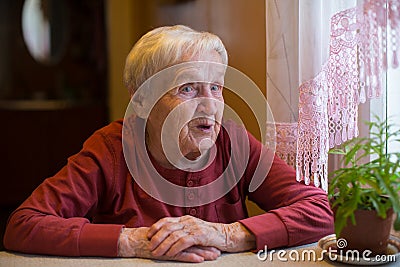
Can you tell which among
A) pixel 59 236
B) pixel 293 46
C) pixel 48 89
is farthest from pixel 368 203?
pixel 48 89

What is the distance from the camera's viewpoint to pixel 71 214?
60.9 inches

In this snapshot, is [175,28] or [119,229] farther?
[175,28]

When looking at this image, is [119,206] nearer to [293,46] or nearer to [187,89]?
[187,89]

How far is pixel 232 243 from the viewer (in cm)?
141

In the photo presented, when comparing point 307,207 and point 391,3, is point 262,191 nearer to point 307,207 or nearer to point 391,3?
point 307,207

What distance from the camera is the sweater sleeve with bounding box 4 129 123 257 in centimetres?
138

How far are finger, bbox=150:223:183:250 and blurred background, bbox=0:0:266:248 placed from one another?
2658 millimetres

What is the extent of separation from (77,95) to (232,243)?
3.69 m

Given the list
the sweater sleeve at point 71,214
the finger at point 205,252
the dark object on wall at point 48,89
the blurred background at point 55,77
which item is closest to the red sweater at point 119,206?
the sweater sleeve at point 71,214

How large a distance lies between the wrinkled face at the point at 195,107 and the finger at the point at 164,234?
274 mm

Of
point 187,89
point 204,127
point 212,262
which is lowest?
point 212,262

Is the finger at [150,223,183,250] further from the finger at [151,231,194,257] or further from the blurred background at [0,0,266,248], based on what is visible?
the blurred background at [0,0,266,248]

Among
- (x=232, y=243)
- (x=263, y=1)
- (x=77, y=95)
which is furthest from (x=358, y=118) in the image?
(x=77, y=95)

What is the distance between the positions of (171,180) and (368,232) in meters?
0.58
